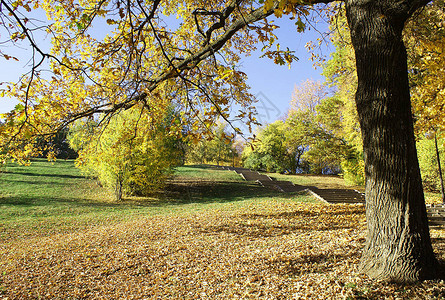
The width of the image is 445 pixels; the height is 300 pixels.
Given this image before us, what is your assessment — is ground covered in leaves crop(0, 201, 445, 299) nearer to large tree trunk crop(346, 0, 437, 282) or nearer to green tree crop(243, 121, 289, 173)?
large tree trunk crop(346, 0, 437, 282)

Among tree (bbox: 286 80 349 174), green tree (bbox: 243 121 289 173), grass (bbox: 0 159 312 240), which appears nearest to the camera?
grass (bbox: 0 159 312 240)

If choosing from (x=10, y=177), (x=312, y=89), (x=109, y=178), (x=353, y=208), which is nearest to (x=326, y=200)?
(x=353, y=208)

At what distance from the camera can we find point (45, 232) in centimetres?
880

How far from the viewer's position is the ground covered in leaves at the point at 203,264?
3334 millimetres

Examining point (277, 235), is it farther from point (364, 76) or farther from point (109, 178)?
point (109, 178)

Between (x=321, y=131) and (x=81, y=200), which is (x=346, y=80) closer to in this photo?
(x=321, y=131)

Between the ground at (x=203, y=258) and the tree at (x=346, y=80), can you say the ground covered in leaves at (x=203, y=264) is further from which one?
the tree at (x=346, y=80)

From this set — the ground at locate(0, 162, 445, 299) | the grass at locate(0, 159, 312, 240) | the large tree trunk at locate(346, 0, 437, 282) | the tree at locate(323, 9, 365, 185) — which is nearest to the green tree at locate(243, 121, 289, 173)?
the grass at locate(0, 159, 312, 240)

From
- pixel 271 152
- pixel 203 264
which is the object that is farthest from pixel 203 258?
pixel 271 152

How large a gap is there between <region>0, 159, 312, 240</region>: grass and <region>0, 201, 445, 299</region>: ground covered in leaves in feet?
7.46

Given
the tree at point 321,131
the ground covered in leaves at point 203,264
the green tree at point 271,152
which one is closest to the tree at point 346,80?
the tree at point 321,131

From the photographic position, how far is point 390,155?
2.97 meters

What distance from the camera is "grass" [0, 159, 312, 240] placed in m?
9.97

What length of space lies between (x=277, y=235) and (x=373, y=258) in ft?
11.3
